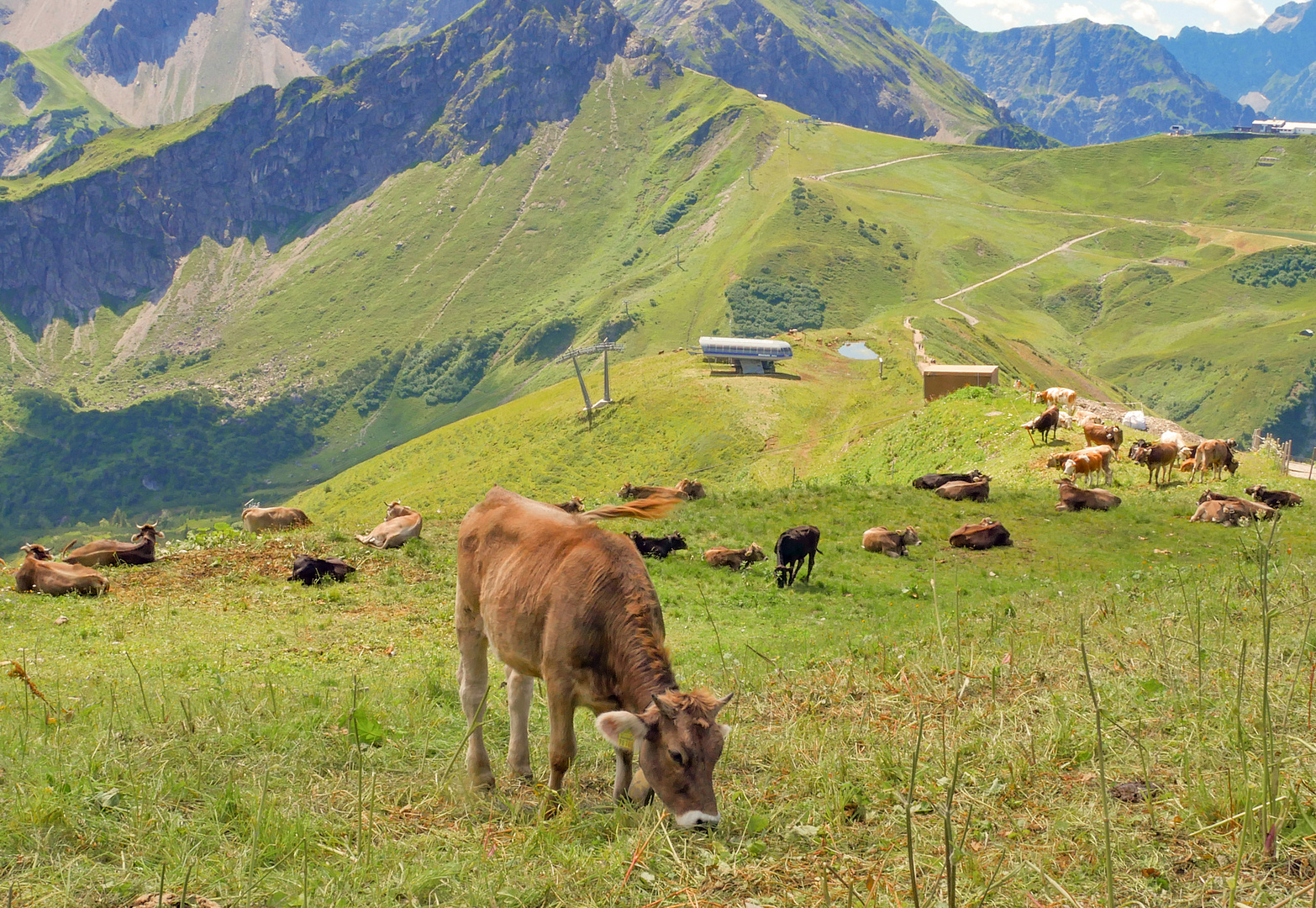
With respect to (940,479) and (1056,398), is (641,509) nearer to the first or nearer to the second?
(940,479)

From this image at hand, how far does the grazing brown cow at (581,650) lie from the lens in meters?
6.41

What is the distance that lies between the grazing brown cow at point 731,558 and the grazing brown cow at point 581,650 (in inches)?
596

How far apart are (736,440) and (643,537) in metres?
46.8

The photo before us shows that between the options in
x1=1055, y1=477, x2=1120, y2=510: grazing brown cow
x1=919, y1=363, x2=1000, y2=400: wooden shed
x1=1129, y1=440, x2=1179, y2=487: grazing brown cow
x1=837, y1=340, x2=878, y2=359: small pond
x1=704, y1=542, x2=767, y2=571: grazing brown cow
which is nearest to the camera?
x1=704, y1=542, x2=767, y2=571: grazing brown cow

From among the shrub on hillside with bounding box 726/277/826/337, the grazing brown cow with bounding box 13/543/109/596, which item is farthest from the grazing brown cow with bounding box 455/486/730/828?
the shrub on hillside with bounding box 726/277/826/337

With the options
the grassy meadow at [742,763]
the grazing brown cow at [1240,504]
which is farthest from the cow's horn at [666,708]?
the grazing brown cow at [1240,504]

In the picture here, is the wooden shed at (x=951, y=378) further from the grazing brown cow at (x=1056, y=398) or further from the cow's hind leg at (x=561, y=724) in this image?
the cow's hind leg at (x=561, y=724)

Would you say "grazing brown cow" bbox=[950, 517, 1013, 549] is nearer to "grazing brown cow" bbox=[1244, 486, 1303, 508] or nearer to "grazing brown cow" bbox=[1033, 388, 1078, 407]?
"grazing brown cow" bbox=[1244, 486, 1303, 508]

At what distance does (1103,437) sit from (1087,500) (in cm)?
790

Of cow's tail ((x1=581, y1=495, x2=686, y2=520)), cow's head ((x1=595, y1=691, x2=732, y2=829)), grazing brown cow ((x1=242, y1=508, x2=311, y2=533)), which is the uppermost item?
cow's tail ((x1=581, y1=495, x2=686, y2=520))

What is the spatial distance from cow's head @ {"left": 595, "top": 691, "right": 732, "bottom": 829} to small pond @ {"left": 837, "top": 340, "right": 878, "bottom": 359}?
86549 mm

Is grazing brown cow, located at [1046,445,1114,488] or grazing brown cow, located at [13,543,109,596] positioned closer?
grazing brown cow, located at [13,543,109,596]

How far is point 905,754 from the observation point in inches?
281

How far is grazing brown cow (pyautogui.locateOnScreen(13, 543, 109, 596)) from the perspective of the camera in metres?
19.3
